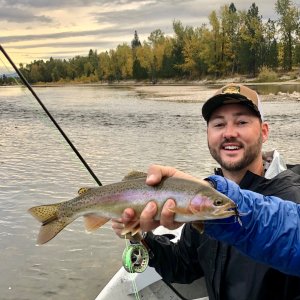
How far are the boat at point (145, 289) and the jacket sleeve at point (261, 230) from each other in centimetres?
229

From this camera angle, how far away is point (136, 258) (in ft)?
13.2

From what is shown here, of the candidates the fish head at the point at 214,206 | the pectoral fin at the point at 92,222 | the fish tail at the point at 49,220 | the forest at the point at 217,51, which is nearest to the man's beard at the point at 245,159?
the pectoral fin at the point at 92,222

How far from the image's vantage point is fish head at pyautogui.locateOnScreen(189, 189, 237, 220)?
2.26 m

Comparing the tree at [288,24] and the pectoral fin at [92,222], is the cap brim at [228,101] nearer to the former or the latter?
the pectoral fin at [92,222]

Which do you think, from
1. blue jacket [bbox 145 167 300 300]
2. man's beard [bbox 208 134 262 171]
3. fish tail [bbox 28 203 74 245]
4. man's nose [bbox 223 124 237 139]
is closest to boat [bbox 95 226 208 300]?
blue jacket [bbox 145 167 300 300]

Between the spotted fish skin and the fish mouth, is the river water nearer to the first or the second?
the spotted fish skin

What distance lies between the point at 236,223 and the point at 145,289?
263cm

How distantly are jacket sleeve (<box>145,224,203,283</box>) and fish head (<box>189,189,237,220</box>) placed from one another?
1591 millimetres

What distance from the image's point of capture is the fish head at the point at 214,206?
2.26 meters

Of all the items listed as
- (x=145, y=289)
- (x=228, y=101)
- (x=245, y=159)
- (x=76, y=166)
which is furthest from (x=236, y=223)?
(x=76, y=166)

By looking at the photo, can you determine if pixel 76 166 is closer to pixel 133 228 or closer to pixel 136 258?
pixel 136 258

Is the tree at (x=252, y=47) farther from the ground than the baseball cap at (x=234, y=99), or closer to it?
closer to it

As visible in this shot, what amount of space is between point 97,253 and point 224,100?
5.26m

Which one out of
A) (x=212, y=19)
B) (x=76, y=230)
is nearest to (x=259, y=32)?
(x=212, y=19)
